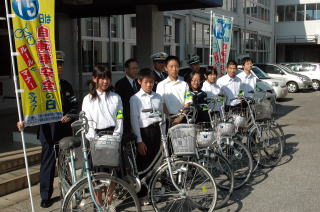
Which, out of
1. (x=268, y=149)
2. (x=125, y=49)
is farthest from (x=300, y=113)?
(x=125, y=49)

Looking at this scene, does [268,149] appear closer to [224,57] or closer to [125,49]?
[224,57]

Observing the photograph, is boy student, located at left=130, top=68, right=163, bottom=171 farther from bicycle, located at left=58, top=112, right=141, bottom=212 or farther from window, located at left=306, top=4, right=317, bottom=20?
window, located at left=306, top=4, right=317, bottom=20

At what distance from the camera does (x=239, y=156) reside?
16.3 ft

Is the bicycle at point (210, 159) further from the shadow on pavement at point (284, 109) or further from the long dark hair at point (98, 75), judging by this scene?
the shadow on pavement at point (284, 109)

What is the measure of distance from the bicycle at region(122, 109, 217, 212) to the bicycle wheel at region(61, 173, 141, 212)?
458 mm

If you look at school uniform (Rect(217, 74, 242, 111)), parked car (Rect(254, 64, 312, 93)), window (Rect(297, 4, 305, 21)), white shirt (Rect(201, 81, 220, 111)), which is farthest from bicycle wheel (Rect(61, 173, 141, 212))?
window (Rect(297, 4, 305, 21))

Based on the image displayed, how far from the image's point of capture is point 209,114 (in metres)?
4.79

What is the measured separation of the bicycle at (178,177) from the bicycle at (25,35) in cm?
144

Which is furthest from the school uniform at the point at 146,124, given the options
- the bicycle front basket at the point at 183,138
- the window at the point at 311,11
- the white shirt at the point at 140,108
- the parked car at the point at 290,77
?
the window at the point at 311,11

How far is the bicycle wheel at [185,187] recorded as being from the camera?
12.4ft

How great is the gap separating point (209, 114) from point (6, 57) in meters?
8.78

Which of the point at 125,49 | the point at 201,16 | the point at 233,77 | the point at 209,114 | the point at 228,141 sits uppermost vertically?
the point at 201,16

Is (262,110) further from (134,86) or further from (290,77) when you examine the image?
(290,77)

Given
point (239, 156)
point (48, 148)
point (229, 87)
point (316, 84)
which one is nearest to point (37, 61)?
point (48, 148)
